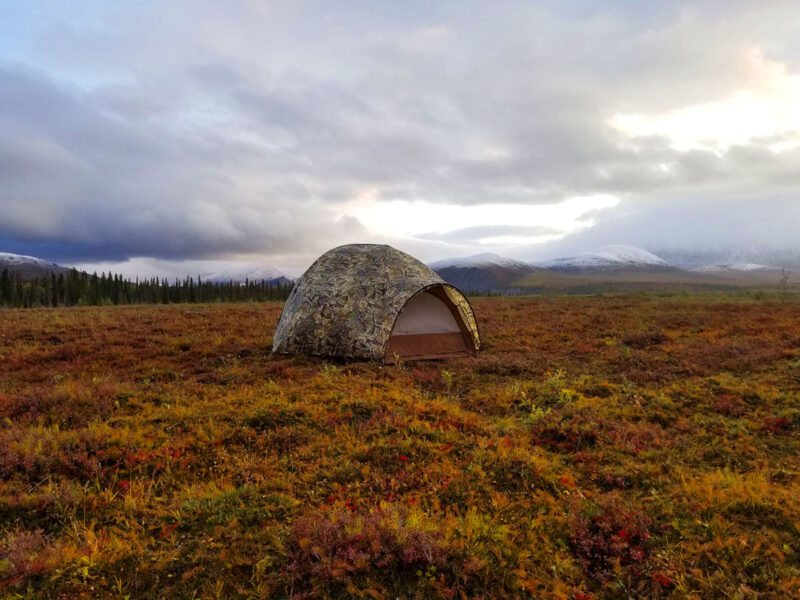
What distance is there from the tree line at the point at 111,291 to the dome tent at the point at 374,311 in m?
60.0

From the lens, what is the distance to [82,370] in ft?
47.8

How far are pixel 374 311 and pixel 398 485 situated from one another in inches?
379

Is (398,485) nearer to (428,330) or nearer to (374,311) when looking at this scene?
(374,311)

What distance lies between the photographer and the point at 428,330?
58.2ft

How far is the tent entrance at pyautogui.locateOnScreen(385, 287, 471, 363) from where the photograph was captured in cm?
1684

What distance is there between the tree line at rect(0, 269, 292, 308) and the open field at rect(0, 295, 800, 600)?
65.3 metres

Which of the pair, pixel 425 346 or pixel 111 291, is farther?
pixel 111 291

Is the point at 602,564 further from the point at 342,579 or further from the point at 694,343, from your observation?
the point at 694,343

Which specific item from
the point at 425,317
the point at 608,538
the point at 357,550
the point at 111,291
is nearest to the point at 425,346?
the point at 425,317

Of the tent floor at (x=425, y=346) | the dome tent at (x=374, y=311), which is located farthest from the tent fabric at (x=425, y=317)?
the tent floor at (x=425, y=346)

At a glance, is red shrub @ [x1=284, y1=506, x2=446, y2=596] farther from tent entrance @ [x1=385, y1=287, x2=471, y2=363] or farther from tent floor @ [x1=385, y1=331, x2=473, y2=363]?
tent entrance @ [x1=385, y1=287, x2=471, y2=363]

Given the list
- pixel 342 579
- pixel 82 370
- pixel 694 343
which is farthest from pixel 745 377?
pixel 82 370

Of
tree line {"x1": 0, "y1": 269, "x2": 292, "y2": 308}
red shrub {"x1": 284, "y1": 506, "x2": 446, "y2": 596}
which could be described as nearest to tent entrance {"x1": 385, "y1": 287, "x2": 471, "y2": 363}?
red shrub {"x1": 284, "y1": 506, "x2": 446, "y2": 596}

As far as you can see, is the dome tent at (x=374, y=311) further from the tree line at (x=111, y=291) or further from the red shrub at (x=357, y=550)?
the tree line at (x=111, y=291)
